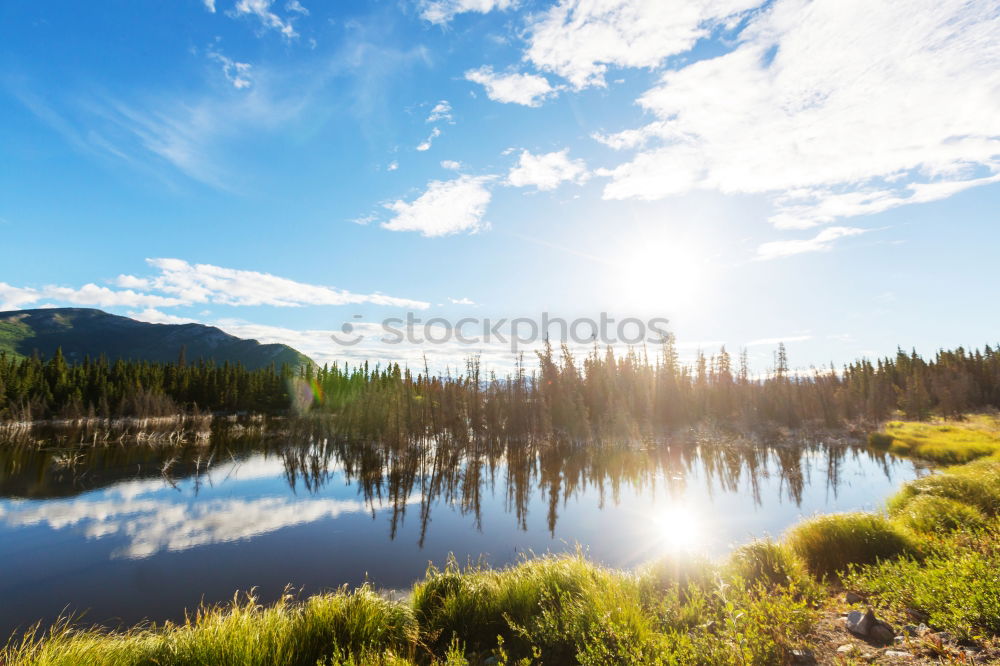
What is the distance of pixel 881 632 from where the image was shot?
26.9 feet

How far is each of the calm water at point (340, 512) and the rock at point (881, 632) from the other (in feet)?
30.0

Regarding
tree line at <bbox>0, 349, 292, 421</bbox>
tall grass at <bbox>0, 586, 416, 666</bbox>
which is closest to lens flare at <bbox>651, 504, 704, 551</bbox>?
tall grass at <bbox>0, 586, 416, 666</bbox>

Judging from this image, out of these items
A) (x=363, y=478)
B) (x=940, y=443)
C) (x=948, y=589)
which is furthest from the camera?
(x=940, y=443)

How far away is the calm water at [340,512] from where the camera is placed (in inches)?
630

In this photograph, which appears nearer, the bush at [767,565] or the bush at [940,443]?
the bush at [767,565]

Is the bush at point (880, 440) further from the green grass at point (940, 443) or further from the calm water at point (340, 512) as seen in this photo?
the calm water at point (340, 512)

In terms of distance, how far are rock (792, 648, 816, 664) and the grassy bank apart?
13cm

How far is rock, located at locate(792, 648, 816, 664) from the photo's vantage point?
7645mm

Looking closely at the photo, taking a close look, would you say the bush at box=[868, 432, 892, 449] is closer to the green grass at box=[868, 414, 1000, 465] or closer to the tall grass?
the green grass at box=[868, 414, 1000, 465]

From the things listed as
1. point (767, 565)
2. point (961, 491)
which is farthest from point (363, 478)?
point (961, 491)

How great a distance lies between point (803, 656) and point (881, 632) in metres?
1.77

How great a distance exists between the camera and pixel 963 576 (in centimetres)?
855

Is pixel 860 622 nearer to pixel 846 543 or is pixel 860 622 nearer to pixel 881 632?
pixel 881 632

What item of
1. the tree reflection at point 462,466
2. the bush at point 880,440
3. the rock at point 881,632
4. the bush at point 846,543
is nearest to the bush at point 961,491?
the bush at point 846,543
